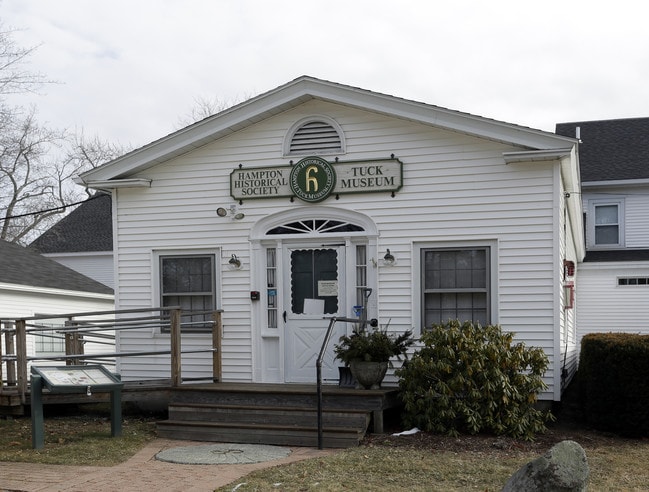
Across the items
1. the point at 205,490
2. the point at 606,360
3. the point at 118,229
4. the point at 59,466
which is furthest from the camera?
the point at 118,229

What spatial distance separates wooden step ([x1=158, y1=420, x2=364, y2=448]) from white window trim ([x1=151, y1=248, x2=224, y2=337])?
2.11 meters

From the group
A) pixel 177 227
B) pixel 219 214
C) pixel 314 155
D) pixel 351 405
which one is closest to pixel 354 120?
pixel 314 155

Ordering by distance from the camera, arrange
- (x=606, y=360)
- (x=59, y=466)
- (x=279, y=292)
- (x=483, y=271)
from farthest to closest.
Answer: (x=279, y=292)
(x=483, y=271)
(x=606, y=360)
(x=59, y=466)

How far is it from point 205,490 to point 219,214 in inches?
209

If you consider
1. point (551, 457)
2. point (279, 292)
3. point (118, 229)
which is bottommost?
point (551, 457)

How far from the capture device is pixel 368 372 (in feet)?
32.5

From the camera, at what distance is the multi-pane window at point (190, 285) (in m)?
11.8

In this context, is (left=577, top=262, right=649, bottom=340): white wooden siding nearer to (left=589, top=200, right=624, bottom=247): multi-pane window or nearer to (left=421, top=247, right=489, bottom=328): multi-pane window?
(left=589, top=200, right=624, bottom=247): multi-pane window

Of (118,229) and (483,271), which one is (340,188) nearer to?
(483,271)

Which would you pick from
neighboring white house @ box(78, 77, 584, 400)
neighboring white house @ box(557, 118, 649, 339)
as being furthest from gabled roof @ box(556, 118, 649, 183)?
neighboring white house @ box(78, 77, 584, 400)

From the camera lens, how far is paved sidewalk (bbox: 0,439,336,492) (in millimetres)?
7125

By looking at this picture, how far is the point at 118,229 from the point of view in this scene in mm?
12141

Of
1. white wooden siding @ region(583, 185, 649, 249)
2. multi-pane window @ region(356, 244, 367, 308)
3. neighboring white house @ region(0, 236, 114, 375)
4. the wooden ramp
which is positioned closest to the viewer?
the wooden ramp

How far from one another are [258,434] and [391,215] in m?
3.53
